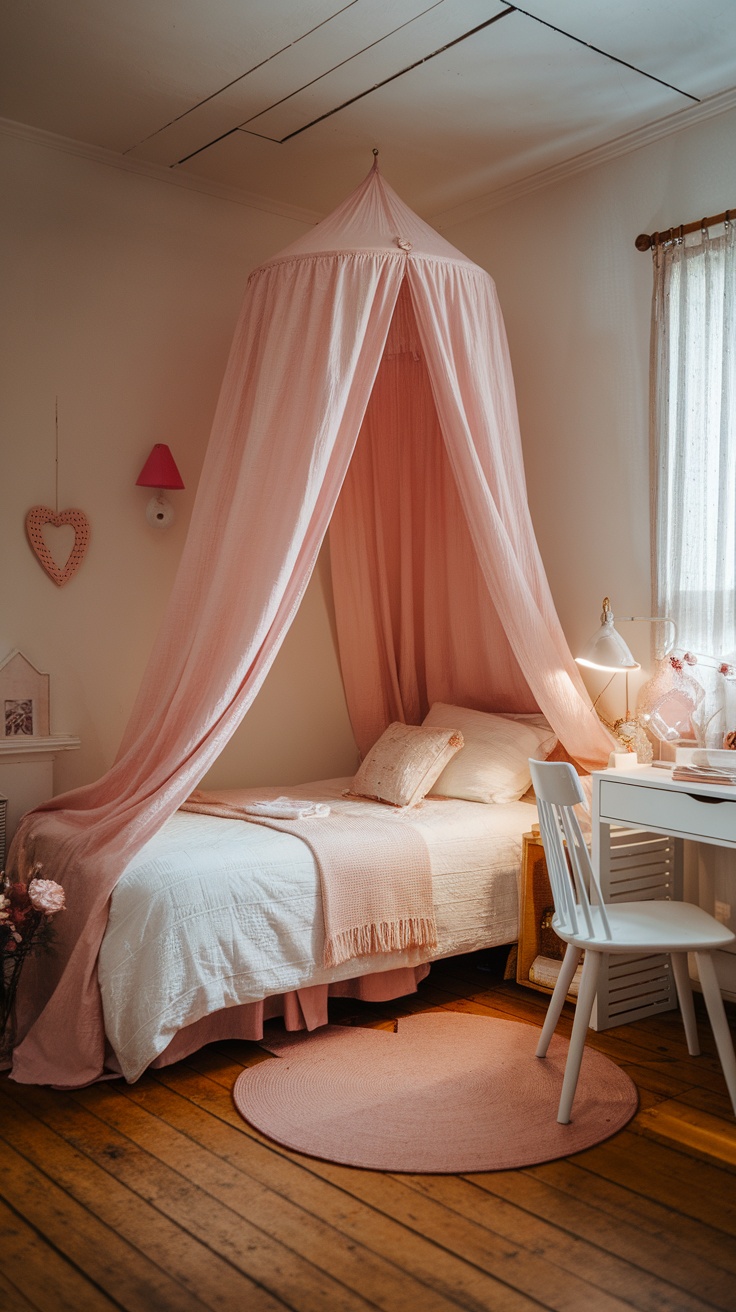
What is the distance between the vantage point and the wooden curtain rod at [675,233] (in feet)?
11.4

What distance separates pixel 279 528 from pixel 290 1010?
1438 mm

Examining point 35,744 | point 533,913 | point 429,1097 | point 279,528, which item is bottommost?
point 429,1097

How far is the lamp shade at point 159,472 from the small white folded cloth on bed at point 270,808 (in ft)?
4.00

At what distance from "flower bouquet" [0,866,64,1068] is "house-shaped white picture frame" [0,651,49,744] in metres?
0.85

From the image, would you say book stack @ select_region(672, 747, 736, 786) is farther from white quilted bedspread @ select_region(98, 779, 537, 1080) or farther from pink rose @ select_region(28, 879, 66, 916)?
pink rose @ select_region(28, 879, 66, 916)

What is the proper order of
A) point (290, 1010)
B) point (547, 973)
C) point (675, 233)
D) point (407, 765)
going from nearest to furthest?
point (290, 1010) → point (547, 973) → point (675, 233) → point (407, 765)

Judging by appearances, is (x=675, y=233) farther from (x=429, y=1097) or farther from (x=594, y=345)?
(x=429, y=1097)

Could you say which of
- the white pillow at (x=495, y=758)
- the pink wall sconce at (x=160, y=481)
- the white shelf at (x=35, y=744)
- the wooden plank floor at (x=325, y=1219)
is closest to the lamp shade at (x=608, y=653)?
the white pillow at (x=495, y=758)

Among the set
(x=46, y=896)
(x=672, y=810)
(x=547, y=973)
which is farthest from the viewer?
(x=547, y=973)

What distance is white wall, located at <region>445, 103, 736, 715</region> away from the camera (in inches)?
149

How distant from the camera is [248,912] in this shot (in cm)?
298

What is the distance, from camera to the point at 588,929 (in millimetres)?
2727

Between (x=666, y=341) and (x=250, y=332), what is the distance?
56.1 inches

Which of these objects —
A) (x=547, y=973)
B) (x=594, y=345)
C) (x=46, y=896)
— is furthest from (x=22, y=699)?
(x=594, y=345)
